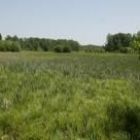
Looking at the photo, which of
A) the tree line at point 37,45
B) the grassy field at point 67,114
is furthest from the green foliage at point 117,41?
the grassy field at point 67,114

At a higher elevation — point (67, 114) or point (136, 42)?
point (136, 42)

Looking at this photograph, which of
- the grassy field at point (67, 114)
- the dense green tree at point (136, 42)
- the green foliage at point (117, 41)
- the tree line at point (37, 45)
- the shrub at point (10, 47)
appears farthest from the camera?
the green foliage at point (117, 41)

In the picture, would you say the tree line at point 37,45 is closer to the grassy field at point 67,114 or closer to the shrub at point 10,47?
the shrub at point 10,47

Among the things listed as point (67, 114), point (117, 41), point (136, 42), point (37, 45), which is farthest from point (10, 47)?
point (136, 42)

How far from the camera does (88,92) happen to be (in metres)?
11.7

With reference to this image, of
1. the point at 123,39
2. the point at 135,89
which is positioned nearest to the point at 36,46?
the point at 123,39

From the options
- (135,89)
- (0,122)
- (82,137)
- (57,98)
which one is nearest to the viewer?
(82,137)

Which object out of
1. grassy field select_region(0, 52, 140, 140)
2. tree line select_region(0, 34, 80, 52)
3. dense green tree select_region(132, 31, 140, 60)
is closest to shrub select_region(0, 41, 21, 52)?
tree line select_region(0, 34, 80, 52)

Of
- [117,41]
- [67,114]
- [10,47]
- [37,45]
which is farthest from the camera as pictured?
[117,41]

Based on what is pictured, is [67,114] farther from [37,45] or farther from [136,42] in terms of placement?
[37,45]

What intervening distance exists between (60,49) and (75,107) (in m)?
59.5

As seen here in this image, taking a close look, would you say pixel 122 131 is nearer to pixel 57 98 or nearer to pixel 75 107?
pixel 75 107

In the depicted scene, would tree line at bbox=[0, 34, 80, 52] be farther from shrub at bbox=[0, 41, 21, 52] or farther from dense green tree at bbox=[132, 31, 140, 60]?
dense green tree at bbox=[132, 31, 140, 60]

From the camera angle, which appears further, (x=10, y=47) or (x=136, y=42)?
(x=10, y=47)
